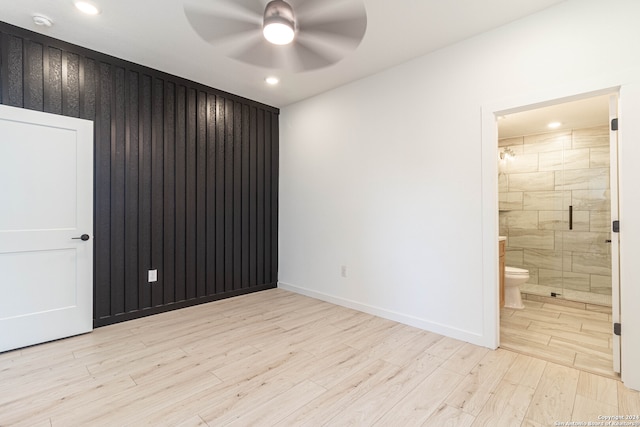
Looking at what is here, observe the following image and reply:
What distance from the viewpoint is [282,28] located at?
1.42m

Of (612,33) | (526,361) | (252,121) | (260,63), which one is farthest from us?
(252,121)

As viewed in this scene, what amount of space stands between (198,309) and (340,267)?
5.71 feet

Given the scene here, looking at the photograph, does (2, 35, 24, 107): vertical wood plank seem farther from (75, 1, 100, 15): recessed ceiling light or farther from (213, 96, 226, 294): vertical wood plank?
(213, 96, 226, 294): vertical wood plank

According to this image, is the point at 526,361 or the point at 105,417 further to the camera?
the point at 526,361

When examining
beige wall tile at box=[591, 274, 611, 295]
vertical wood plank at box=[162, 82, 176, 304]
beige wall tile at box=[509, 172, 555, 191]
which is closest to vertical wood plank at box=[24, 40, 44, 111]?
vertical wood plank at box=[162, 82, 176, 304]

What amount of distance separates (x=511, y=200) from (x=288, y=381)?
14.4ft

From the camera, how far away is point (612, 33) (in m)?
2.08

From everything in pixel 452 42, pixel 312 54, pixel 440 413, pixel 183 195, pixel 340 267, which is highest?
pixel 452 42

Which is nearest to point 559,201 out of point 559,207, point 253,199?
point 559,207

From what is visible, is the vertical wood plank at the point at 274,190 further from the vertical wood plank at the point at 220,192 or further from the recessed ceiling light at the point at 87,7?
the recessed ceiling light at the point at 87,7

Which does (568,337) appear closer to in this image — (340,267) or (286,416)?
(340,267)

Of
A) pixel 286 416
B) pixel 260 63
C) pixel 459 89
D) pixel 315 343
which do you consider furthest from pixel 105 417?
pixel 459 89

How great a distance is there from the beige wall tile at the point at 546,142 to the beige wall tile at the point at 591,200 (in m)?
0.68

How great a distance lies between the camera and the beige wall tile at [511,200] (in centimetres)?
472
